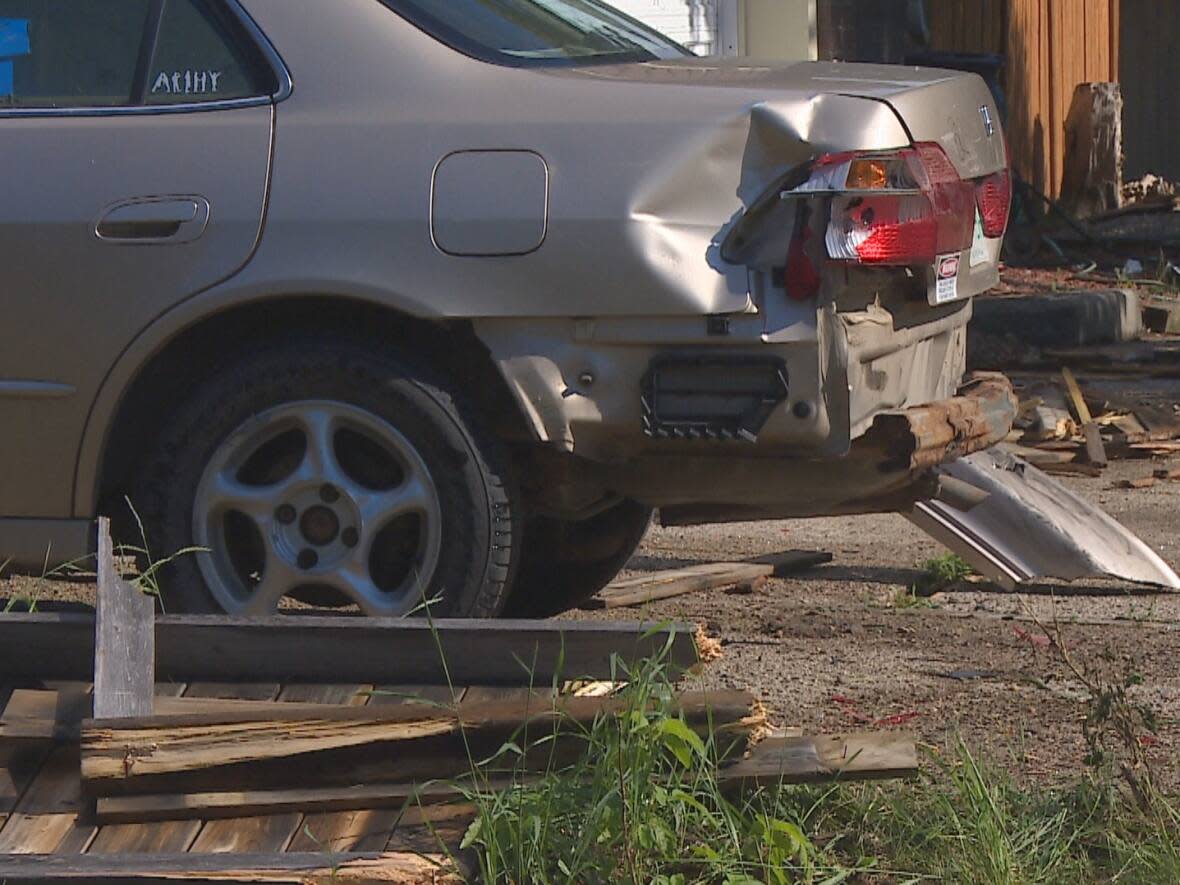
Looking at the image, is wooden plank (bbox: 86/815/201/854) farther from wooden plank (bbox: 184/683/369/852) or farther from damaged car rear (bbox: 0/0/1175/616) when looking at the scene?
damaged car rear (bbox: 0/0/1175/616)

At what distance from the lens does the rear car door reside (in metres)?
4.79

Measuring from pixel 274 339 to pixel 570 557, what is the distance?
4.24 feet

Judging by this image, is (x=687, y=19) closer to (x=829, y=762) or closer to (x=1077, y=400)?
(x=1077, y=400)

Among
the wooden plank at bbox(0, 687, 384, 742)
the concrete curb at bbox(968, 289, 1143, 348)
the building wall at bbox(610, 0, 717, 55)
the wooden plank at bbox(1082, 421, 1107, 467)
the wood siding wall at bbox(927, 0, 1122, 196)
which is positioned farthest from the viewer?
the wood siding wall at bbox(927, 0, 1122, 196)

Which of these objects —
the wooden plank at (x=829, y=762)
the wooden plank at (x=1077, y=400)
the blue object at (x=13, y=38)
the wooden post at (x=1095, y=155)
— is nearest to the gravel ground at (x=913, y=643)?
the wooden plank at (x=829, y=762)

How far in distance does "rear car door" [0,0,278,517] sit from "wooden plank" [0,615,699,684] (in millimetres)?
792

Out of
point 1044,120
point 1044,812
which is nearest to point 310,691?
point 1044,812

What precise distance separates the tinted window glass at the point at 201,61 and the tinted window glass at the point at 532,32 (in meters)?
0.38

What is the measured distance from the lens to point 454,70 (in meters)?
4.77

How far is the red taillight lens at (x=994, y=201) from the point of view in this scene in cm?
504

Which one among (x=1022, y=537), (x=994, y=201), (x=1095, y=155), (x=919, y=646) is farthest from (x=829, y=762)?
(x=1095, y=155)

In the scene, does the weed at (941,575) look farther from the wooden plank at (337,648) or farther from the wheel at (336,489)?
the wooden plank at (337,648)

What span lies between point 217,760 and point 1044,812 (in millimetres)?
1552

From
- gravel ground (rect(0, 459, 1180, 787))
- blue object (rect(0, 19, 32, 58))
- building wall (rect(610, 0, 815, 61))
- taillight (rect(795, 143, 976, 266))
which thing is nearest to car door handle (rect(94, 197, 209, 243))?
blue object (rect(0, 19, 32, 58))
